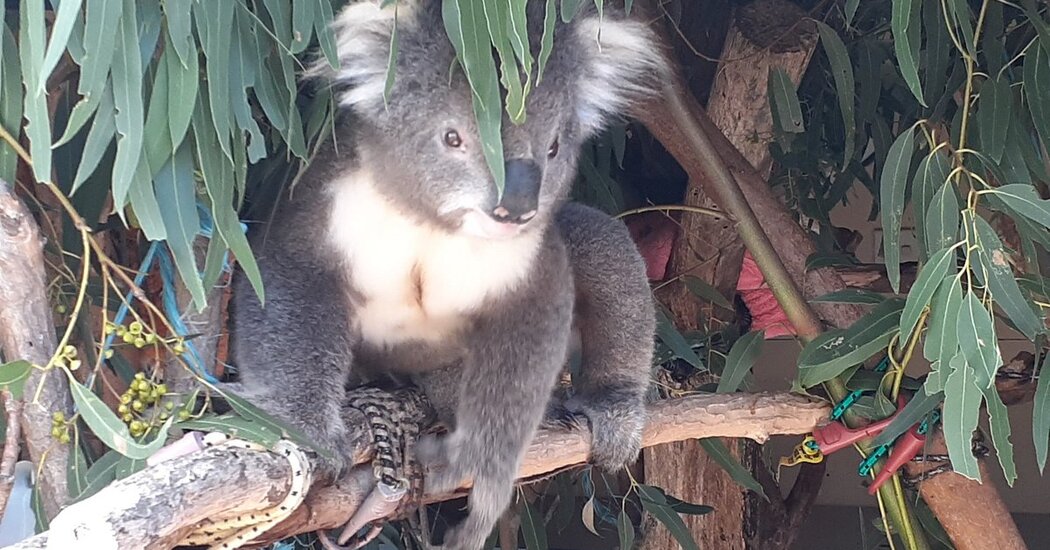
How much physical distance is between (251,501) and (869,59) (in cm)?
203

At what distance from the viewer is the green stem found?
2398mm

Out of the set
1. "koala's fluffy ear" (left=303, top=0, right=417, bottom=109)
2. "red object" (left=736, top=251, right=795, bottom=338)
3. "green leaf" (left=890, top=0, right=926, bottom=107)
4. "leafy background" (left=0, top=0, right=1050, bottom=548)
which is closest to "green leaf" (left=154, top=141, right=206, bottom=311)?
"leafy background" (left=0, top=0, right=1050, bottom=548)

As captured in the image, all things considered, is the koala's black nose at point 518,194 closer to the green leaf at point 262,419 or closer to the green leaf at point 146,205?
the green leaf at point 262,419

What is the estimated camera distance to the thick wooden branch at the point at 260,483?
3.92ft

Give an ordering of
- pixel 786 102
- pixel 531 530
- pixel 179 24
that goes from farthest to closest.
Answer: pixel 531 530
pixel 786 102
pixel 179 24

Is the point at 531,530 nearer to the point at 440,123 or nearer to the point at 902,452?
the point at 902,452

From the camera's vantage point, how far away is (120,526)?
3.91 feet

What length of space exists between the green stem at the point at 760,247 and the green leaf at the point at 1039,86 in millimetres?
627

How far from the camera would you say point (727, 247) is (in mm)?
3039

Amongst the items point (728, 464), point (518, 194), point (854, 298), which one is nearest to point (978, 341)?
point (854, 298)

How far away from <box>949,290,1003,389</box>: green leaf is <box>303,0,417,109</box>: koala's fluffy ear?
1076 millimetres

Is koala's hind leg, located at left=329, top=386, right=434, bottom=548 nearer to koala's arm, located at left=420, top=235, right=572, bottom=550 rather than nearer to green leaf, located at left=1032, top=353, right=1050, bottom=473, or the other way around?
koala's arm, located at left=420, top=235, right=572, bottom=550

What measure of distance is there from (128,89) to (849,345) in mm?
1453

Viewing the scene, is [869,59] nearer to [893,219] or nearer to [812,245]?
[812,245]
